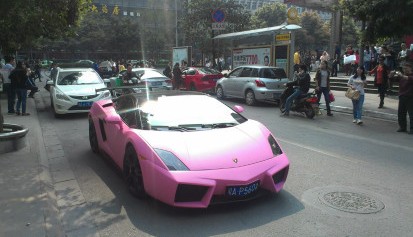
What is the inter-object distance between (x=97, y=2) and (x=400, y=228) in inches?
3499

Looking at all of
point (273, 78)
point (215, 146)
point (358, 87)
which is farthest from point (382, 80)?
point (215, 146)

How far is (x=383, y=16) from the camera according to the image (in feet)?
36.7

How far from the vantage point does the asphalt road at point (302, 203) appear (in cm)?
406

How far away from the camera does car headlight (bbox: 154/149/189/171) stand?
13.9 ft

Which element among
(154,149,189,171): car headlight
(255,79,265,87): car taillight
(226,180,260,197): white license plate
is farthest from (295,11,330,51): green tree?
(154,149,189,171): car headlight

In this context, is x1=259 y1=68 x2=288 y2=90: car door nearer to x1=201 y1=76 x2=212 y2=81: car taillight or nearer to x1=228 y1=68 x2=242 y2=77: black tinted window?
x1=228 y1=68 x2=242 y2=77: black tinted window

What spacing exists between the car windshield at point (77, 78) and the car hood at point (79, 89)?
1.05 ft

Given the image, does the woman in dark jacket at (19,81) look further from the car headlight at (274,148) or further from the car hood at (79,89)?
the car headlight at (274,148)

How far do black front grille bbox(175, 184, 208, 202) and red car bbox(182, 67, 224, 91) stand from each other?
14567 mm

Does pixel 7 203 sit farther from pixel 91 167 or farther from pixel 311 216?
pixel 311 216

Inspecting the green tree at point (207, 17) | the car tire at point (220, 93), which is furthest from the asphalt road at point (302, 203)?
the green tree at point (207, 17)

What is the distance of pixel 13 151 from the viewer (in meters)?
7.32

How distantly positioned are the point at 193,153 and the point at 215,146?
307 millimetres

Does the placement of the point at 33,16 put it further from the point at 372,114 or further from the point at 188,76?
the point at 188,76
